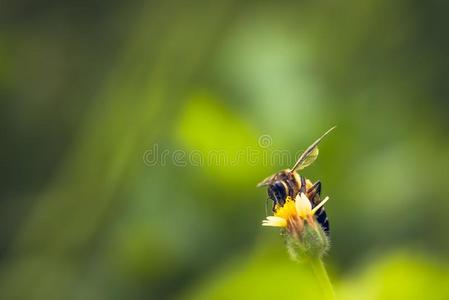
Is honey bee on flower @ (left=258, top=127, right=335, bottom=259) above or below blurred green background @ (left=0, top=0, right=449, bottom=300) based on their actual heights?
below

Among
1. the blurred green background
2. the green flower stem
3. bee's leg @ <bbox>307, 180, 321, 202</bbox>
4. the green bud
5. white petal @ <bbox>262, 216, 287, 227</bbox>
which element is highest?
the blurred green background

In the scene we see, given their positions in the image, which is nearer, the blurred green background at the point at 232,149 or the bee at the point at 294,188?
the bee at the point at 294,188

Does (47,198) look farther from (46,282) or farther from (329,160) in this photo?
(329,160)

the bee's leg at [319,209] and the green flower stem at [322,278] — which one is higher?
the bee's leg at [319,209]

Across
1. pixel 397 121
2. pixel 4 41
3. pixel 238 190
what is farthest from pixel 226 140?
pixel 4 41

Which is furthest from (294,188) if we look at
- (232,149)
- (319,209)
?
(232,149)

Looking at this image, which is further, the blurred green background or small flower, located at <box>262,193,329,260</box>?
the blurred green background
